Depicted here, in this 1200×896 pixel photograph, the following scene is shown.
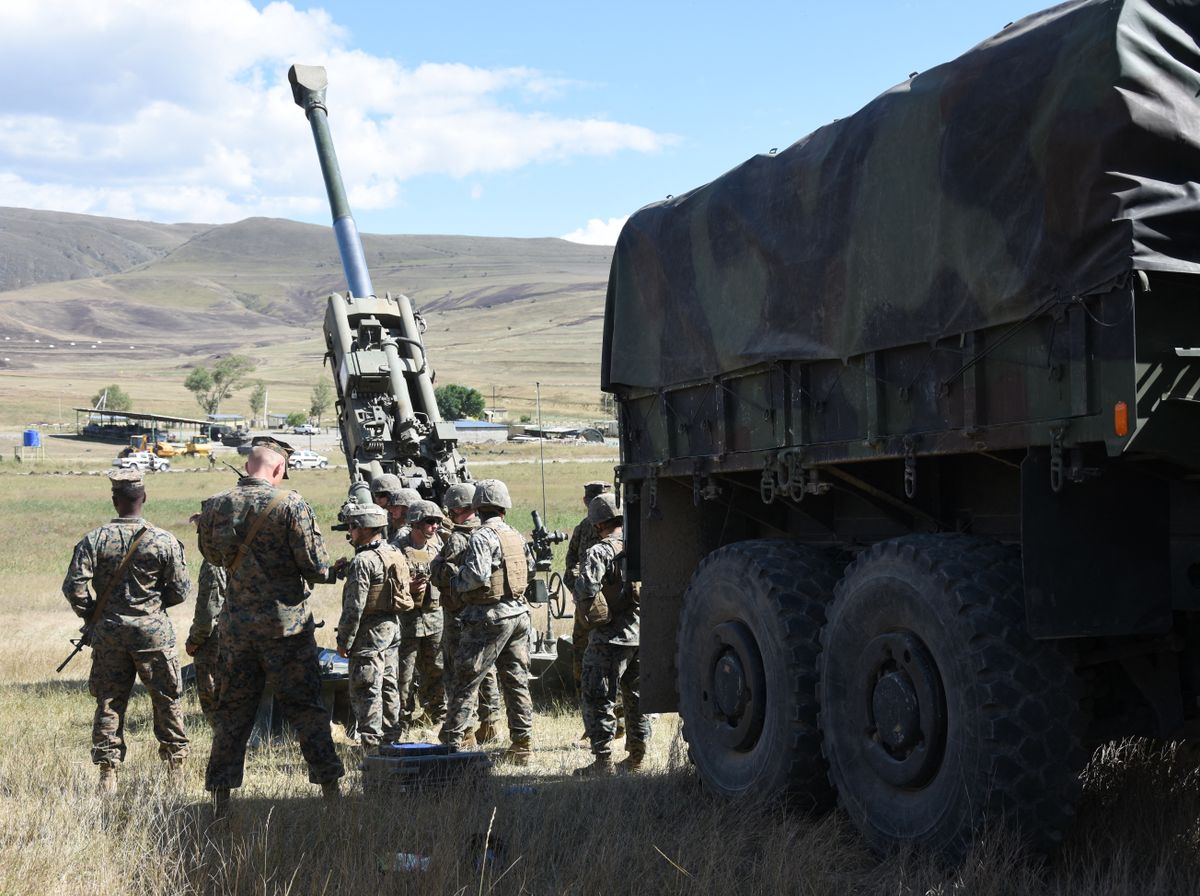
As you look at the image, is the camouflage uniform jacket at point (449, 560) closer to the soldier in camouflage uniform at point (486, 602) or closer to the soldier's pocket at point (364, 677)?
the soldier in camouflage uniform at point (486, 602)

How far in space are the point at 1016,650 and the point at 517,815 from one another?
2573 mm

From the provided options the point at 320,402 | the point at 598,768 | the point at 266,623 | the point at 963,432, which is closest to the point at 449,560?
the point at 598,768

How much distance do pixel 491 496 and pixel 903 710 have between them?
15.1 feet

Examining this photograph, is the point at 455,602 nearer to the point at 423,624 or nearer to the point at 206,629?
the point at 423,624

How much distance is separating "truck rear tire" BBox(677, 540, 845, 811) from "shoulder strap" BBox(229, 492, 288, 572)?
214cm

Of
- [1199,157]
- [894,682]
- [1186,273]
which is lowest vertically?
[894,682]

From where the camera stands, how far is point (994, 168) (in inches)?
207

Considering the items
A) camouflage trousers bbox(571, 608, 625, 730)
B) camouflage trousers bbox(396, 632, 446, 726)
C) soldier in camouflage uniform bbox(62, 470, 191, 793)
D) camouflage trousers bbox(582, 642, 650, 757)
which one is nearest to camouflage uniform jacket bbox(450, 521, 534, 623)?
camouflage trousers bbox(571, 608, 625, 730)

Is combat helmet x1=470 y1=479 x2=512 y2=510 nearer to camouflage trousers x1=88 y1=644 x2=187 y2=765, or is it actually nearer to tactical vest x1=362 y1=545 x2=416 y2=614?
tactical vest x1=362 y1=545 x2=416 y2=614

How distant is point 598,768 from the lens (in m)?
9.11

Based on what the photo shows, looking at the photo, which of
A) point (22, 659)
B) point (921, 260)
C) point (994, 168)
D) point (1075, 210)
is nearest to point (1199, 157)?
point (1075, 210)

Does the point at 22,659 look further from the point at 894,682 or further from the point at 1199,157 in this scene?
the point at 1199,157

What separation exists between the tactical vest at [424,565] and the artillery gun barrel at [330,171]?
5768mm

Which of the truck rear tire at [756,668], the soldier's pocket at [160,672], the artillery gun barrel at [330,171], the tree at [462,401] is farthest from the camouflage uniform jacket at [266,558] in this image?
the tree at [462,401]
